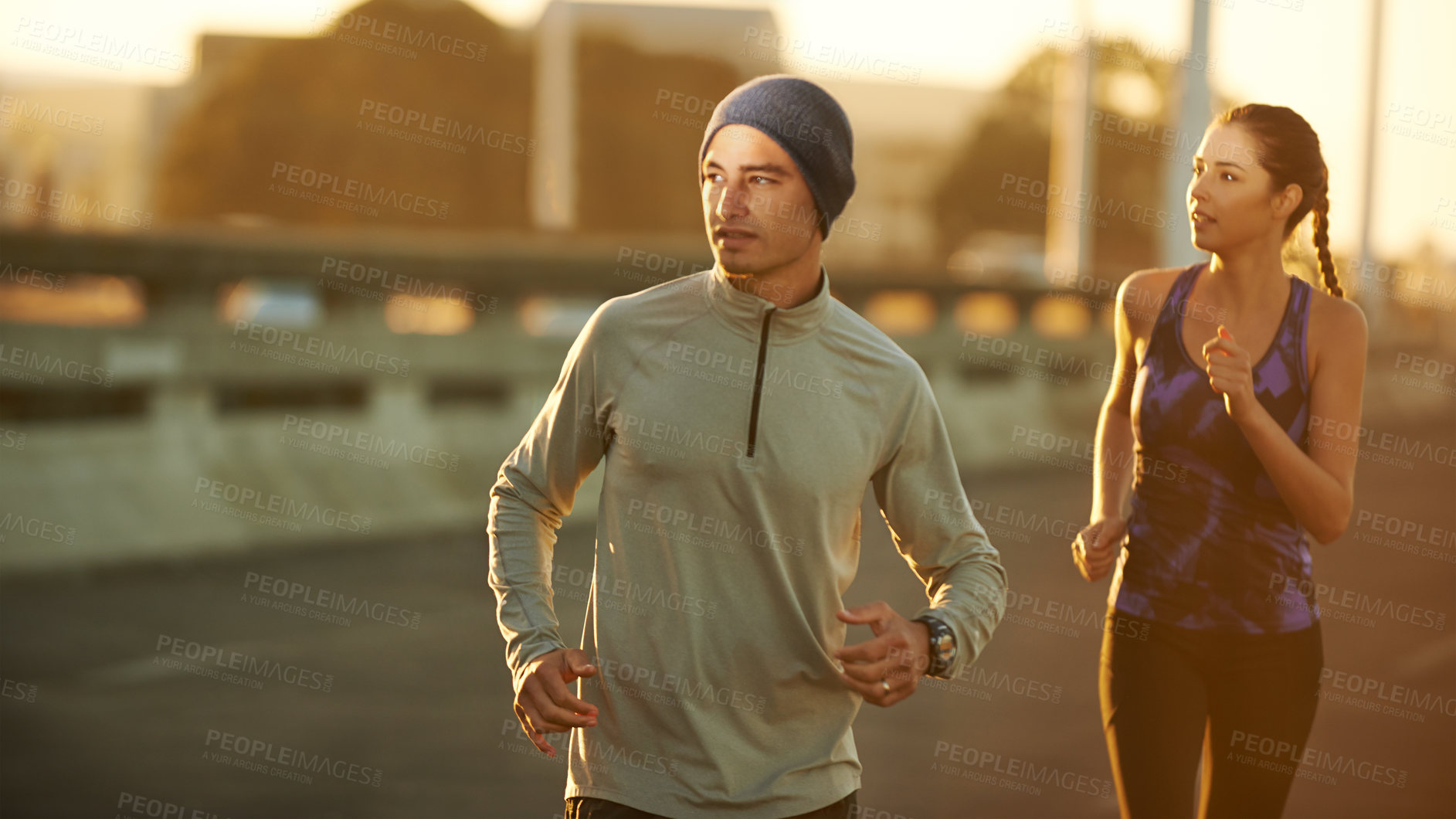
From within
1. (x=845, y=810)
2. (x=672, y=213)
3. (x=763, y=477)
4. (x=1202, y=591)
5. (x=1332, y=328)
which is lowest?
(x=845, y=810)

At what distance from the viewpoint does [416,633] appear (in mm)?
9703

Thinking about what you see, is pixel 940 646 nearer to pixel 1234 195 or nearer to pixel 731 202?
pixel 731 202

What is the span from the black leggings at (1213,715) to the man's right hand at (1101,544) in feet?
0.55

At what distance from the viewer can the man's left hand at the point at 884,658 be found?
112 inches

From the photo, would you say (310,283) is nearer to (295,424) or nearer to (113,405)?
(295,424)

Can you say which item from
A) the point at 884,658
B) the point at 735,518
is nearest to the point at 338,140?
the point at 735,518

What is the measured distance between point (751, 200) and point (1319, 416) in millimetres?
1436

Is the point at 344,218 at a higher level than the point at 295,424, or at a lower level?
higher

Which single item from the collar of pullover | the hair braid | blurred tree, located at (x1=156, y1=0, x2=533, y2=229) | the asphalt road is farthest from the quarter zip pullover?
blurred tree, located at (x1=156, y1=0, x2=533, y2=229)

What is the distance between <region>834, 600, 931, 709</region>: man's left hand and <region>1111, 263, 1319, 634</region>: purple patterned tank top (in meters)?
1.04

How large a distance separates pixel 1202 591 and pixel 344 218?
6615 cm

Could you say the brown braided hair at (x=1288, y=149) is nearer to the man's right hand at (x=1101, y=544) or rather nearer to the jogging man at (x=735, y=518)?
the man's right hand at (x=1101, y=544)

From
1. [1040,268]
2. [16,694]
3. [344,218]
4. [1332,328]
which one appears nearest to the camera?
[1332,328]

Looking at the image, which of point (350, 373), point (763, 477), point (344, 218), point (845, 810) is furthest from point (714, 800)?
point (344, 218)
